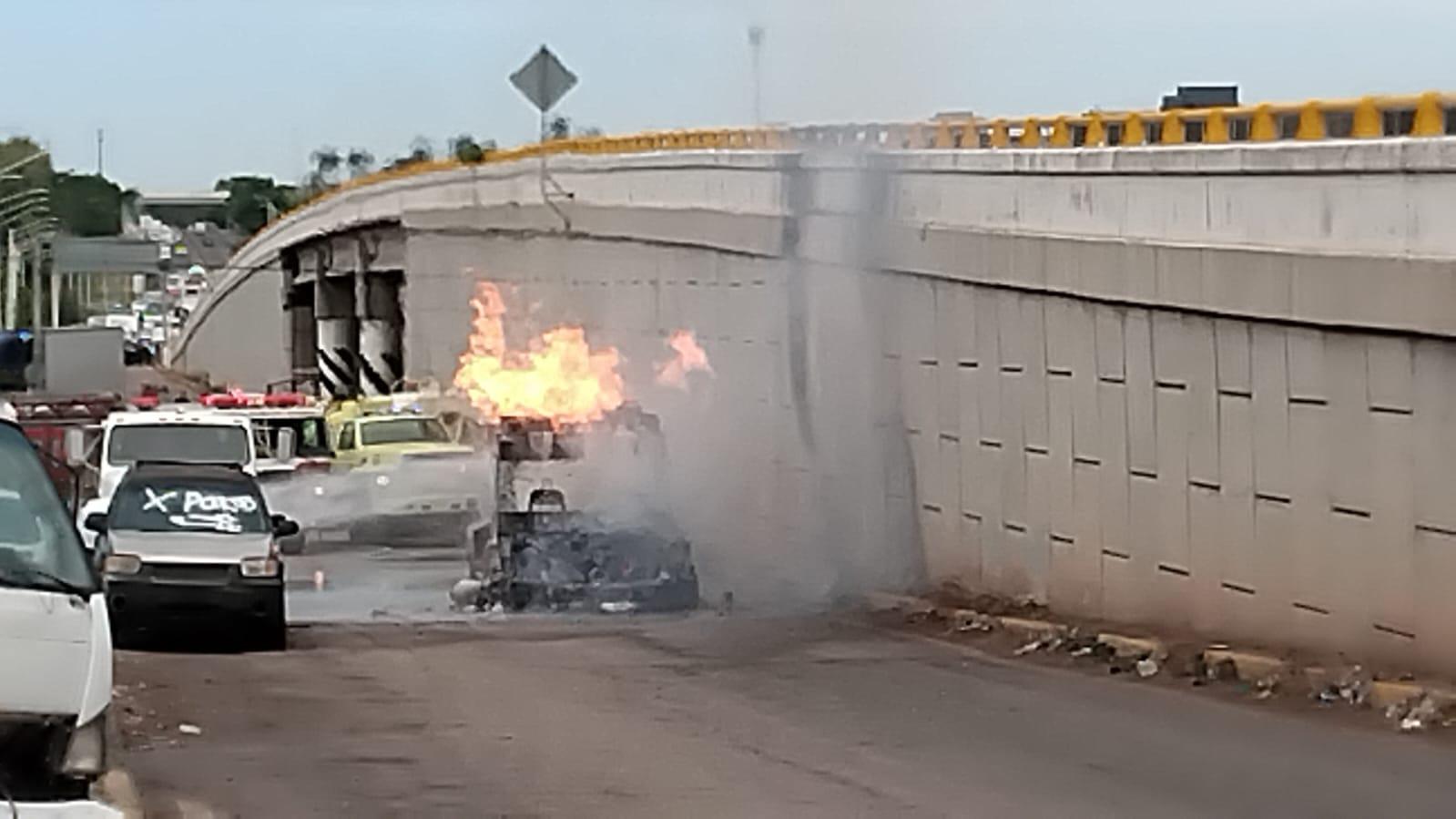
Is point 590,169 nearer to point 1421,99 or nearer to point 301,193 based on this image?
point 1421,99

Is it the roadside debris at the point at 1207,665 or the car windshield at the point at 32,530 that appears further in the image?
the roadside debris at the point at 1207,665

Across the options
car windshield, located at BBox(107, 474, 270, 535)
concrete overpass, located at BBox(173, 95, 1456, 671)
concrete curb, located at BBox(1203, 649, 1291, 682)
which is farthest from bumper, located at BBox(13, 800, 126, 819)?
car windshield, located at BBox(107, 474, 270, 535)

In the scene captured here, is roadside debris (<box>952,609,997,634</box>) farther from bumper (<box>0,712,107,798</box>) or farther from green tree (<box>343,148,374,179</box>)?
green tree (<box>343,148,374,179</box>)

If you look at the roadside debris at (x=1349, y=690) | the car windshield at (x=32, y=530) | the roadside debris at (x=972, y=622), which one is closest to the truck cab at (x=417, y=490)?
the roadside debris at (x=972, y=622)

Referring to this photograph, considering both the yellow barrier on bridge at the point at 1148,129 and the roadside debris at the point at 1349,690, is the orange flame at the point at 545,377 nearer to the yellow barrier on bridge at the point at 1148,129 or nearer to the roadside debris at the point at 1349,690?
the yellow barrier on bridge at the point at 1148,129

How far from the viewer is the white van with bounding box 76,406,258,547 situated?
29359 millimetres

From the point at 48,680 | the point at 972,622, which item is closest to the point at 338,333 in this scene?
the point at 972,622

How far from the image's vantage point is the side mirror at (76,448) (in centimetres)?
2862

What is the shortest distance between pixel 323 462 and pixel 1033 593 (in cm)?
1847

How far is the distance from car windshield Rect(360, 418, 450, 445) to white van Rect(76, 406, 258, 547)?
417 inches

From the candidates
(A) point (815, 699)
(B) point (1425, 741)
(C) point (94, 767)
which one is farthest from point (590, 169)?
(C) point (94, 767)

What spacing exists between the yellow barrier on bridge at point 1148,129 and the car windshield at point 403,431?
7.51 metres

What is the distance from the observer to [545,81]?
40.1m

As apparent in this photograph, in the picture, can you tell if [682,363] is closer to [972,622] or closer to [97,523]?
[972,622]
